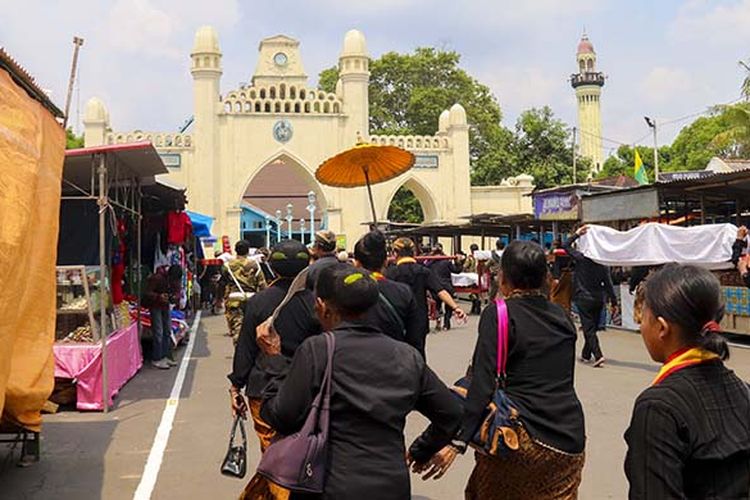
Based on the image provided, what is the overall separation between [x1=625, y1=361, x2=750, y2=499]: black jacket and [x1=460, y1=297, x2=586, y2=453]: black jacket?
1261 millimetres

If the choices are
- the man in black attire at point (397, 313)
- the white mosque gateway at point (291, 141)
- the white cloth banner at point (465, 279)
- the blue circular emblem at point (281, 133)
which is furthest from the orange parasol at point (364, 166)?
the blue circular emblem at point (281, 133)

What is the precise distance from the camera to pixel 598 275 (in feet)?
35.1

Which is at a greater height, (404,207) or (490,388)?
(404,207)

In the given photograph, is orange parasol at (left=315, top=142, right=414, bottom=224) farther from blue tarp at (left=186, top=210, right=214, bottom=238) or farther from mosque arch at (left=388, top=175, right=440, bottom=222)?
mosque arch at (left=388, top=175, right=440, bottom=222)

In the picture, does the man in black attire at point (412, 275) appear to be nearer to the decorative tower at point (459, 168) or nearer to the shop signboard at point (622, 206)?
the shop signboard at point (622, 206)

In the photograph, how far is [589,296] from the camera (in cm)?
1059

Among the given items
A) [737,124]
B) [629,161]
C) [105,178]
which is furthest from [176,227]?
[629,161]

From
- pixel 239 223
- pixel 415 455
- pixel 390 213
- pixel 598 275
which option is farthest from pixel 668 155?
pixel 415 455

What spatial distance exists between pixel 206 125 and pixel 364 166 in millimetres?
29955

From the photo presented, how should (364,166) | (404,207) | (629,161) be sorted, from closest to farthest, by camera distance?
(364,166) → (404,207) → (629,161)

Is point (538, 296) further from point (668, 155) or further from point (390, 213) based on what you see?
point (668, 155)

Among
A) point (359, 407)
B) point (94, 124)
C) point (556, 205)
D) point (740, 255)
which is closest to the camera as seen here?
point (359, 407)

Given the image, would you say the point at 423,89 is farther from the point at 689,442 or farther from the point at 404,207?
the point at 689,442

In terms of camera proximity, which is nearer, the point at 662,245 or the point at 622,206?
the point at 662,245
